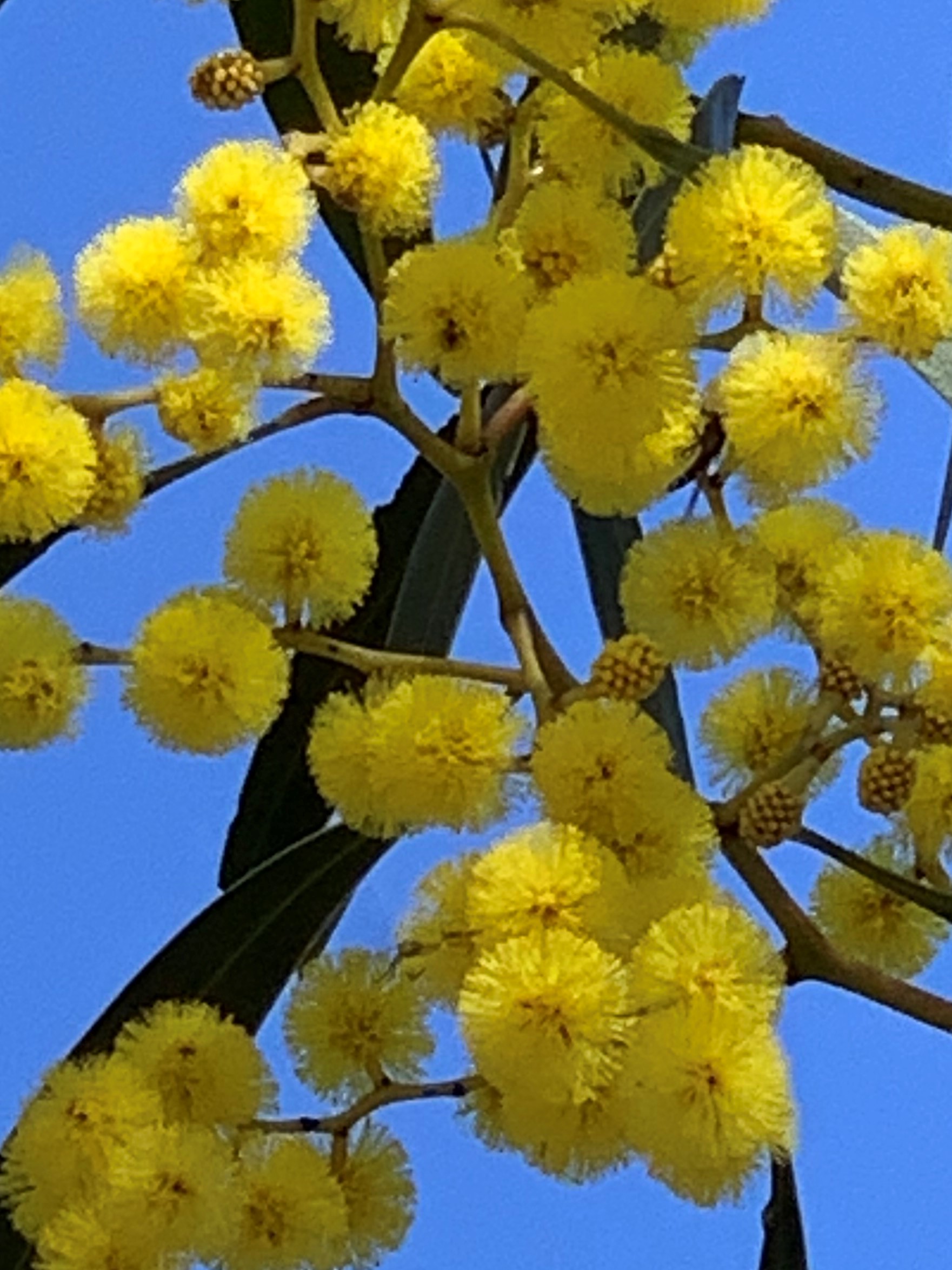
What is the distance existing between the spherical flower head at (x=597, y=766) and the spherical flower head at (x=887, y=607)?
0.07 m

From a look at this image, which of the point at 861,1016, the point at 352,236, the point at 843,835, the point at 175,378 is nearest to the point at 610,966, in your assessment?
A: the point at 175,378

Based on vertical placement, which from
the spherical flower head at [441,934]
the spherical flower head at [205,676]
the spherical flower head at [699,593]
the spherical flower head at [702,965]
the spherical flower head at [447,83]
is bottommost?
the spherical flower head at [702,965]

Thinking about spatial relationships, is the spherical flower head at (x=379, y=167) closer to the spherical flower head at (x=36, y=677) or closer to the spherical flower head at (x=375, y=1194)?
the spherical flower head at (x=36, y=677)

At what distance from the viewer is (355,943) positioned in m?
0.76

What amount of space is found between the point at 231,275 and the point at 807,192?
0.53 ft

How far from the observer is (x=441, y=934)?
0.67 meters

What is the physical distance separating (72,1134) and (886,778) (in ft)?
0.87

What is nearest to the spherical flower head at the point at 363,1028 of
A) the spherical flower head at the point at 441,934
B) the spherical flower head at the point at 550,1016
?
the spherical flower head at the point at 441,934

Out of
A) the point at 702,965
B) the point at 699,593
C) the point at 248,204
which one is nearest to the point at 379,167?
the point at 248,204

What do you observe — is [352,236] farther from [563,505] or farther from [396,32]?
[563,505]

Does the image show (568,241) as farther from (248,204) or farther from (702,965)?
(702,965)

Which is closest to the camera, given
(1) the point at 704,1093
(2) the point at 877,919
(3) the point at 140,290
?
(1) the point at 704,1093

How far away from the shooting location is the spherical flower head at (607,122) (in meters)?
0.73

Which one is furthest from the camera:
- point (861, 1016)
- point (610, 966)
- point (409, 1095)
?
point (861, 1016)
